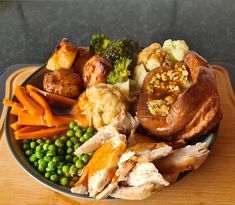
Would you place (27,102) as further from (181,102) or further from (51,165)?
(181,102)

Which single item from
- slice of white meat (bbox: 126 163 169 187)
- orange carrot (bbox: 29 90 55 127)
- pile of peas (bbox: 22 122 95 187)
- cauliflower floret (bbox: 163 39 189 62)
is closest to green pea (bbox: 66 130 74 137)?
pile of peas (bbox: 22 122 95 187)

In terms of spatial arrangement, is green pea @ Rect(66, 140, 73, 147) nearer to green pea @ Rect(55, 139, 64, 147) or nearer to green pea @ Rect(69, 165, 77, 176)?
green pea @ Rect(55, 139, 64, 147)

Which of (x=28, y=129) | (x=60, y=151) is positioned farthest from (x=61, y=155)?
(x=28, y=129)

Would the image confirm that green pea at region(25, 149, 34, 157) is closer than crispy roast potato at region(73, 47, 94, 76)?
Yes

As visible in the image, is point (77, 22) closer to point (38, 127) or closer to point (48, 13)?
point (48, 13)

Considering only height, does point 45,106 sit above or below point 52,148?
above

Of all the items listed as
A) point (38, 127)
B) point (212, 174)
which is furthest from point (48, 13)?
point (212, 174)
